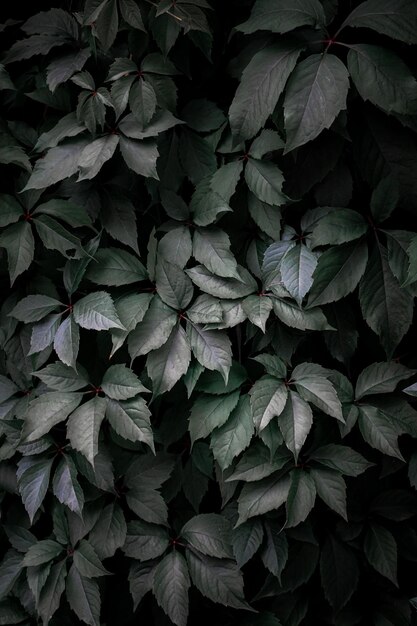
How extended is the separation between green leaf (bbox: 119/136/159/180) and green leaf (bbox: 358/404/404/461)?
66 centimetres

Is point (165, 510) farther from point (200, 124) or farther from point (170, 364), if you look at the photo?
point (200, 124)

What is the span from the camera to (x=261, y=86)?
1202mm

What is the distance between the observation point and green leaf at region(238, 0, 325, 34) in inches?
45.8

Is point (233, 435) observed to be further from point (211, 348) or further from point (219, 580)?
point (219, 580)

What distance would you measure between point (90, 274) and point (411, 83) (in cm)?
74

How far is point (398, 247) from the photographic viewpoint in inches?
49.4

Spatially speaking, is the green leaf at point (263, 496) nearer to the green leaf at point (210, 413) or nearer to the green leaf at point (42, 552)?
the green leaf at point (210, 413)

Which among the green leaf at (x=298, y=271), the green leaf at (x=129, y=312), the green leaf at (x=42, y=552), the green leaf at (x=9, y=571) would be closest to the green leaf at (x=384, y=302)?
the green leaf at (x=298, y=271)

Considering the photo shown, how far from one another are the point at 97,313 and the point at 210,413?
0.32 metres

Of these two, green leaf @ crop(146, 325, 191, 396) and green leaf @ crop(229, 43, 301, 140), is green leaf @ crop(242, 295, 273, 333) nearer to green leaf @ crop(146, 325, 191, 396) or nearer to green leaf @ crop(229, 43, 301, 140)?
green leaf @ crop(146, 325, 191, 396)

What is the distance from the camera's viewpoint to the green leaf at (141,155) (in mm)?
1295

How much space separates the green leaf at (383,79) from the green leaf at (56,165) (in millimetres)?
567

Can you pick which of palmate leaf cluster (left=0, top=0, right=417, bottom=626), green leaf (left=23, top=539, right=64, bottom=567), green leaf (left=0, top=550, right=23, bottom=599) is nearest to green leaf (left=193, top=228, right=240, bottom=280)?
palmate leaf cluster (left=0, top=0, right=417, bottom=626)

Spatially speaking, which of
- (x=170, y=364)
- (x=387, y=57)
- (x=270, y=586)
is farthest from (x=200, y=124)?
(x=270, y=586)
